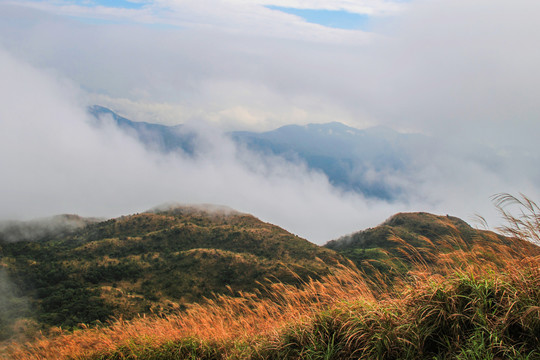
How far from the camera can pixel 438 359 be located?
11.4ft

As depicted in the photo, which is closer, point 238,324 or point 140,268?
point 238,324

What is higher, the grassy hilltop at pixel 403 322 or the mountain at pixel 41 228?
the grassy hilltop at pixel 403 322

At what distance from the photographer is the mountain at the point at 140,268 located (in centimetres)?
4147

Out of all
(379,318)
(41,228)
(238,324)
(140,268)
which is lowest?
(41,228)

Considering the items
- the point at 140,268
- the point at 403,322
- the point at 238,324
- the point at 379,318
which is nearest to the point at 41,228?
the point at 140,268

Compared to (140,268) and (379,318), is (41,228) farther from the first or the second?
(379,318)

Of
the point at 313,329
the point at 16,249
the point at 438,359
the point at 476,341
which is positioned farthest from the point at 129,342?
the point at 16,249

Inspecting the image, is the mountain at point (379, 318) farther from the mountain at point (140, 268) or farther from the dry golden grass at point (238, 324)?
the mountain at point (140, 268)

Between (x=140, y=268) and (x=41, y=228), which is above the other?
(x=140, y=268)

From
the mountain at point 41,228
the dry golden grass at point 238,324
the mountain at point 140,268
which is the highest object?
the dry golden grass at point 238,324

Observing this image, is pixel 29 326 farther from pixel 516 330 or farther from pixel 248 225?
pixel 248 225

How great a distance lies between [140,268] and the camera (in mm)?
59875

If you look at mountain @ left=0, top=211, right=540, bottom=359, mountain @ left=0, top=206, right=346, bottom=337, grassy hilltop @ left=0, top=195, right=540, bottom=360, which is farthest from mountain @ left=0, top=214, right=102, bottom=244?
grassy hilltop @ left=0, top=195, right=540, bottom=360

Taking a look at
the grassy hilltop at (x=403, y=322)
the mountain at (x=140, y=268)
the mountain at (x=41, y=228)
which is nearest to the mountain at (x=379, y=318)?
the grassy hilltop at (x=403, y=322)
